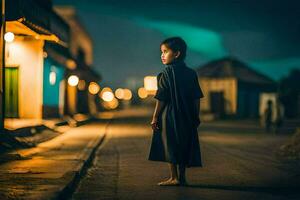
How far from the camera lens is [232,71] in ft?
143

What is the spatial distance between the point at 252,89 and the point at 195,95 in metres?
38.2

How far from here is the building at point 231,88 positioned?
42.6 m

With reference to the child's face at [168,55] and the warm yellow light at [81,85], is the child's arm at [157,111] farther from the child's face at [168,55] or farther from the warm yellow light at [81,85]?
the warm yellow light at [81,85]

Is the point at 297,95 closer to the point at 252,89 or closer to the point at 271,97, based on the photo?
the point at 252,89

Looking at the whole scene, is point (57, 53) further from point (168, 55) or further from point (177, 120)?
point (177, 120)

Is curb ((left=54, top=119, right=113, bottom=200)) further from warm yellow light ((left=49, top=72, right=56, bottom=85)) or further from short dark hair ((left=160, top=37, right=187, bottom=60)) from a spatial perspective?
warm yellow light ((left=49, top=72, right=56, bottom=85))

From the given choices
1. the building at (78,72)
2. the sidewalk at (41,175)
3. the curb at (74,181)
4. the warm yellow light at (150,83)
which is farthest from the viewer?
the warm yellow light at (150,83)

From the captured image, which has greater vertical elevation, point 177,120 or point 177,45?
point 177,45

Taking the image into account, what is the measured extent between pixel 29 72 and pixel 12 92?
110 centimetres

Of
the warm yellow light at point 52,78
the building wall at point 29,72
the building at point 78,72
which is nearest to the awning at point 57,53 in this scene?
the warm yellow light at point 52,78

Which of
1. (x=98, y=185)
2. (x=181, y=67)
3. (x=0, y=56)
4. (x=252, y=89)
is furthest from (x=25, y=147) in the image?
(x=252, y=89)

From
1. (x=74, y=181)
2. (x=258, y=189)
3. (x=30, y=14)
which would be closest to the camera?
(x=258, y=189)

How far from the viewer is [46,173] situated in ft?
28.1

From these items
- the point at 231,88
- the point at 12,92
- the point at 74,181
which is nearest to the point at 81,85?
the point at 231,88
